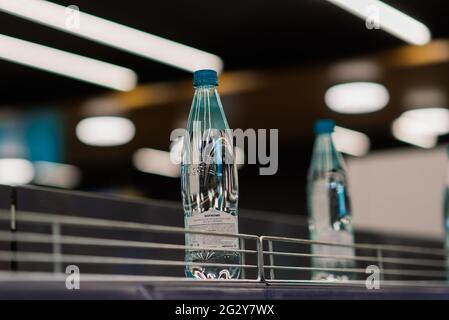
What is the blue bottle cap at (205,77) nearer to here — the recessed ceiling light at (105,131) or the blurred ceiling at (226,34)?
the blurred ceiling at (226,34)

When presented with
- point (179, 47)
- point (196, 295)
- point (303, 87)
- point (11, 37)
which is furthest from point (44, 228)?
point (303, 87)

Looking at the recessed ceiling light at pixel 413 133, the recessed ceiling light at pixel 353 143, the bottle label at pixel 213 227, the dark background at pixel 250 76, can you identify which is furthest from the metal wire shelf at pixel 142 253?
the recessed ceiling light at pixel 353 143

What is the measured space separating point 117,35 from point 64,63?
34cm

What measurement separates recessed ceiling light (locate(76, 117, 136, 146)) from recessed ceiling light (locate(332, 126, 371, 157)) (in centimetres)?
111

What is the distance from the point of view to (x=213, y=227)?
0.83 m

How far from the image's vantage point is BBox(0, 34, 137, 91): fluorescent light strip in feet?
10.2

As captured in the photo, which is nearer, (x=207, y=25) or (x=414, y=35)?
(x=207, y=25)

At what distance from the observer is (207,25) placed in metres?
3.18

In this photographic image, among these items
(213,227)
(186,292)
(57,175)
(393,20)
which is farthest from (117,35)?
(186,292)

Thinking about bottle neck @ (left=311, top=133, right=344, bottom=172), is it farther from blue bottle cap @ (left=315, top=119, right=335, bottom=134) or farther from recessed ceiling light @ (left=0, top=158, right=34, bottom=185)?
recessed ceiling light @ (left=0, top=158, right=34, bottom=185)

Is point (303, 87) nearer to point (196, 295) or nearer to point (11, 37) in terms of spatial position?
point (11, 37)

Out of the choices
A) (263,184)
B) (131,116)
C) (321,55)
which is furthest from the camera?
Answer: (263,184)

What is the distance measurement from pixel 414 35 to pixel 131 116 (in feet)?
4.64

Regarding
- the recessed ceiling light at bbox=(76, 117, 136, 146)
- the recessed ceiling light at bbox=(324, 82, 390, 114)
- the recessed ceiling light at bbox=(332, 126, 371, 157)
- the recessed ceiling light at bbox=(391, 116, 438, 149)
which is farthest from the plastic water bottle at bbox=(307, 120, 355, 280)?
the recessed ceiling light at bbox=(332, 126, 371, 157)
